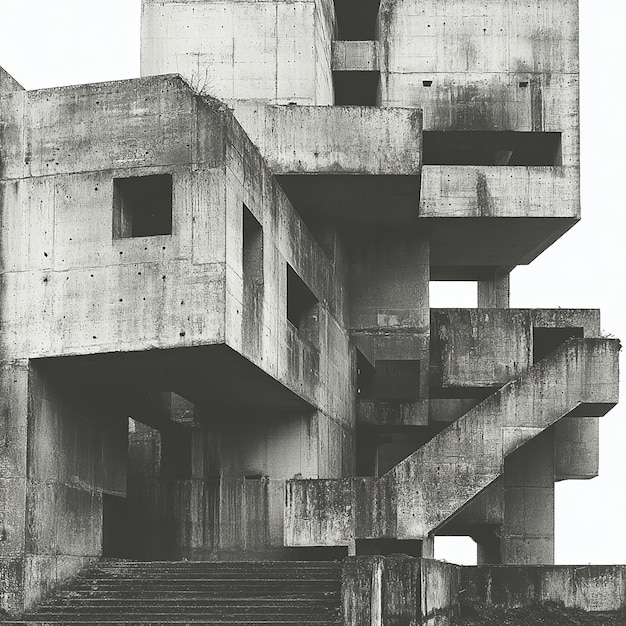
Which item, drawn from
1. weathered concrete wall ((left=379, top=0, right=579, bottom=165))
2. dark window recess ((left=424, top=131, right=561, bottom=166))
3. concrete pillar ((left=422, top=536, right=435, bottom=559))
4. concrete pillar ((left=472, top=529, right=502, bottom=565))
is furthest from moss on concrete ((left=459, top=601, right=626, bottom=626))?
dark window recess ((left=424, top=131, right=561, bottom=166))

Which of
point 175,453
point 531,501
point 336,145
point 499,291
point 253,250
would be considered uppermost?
point 336,145

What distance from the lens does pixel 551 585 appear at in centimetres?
2175

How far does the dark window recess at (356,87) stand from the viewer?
28875 millimetres

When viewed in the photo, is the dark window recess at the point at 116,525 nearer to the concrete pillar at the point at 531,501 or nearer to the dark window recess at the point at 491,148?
the concrete pillar at the point at 531,501

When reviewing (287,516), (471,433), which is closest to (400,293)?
(471,433)

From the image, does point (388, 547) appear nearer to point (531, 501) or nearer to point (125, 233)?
point (125, 233)

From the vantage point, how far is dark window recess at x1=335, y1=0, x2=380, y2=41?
101ft

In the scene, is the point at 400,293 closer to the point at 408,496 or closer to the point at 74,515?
the point at 408,496

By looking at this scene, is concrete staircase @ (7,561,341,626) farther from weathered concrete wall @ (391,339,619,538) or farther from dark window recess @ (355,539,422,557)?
weathered concrete wall @ (391,339,619,538)

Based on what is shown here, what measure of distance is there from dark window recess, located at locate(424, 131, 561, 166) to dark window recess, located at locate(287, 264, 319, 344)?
515 centimetres

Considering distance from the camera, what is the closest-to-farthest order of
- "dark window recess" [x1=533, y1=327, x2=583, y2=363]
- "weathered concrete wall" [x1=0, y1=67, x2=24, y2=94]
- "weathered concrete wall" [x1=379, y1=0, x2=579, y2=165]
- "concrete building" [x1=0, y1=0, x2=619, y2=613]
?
"concrete building" [x1=0, y1=0, x2=619, y2=613] → "weathered concrete wall" [x1=0, y1=67, x2=24, y2=94] → "weathered concrete wall" [x1=379, y1=0, x2=579, y2=165] → "dark window recess" [x1=533, y1=327, x2=583, y2=363]

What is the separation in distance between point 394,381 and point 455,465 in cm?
458

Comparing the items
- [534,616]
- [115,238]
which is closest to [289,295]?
[115,238]

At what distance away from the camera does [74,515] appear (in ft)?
66.4
